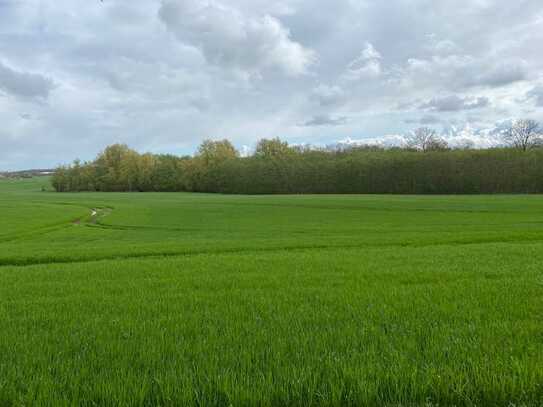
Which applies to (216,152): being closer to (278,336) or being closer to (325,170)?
(325,170)

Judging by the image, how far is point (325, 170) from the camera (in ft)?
352

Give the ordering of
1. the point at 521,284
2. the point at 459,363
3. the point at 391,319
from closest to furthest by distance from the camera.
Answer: the point at 459,363 < the point at 391,319 < the point at 521,284

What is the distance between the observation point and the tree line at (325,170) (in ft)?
275

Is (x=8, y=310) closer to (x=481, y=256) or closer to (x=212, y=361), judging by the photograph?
(x=212, y=361)

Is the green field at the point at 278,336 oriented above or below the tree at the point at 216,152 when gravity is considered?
below

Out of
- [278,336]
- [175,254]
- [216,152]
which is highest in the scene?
[216,152]

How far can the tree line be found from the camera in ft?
275

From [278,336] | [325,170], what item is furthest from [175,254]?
[325,170]

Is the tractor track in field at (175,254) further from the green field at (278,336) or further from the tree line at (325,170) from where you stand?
the tree line at (325,170)

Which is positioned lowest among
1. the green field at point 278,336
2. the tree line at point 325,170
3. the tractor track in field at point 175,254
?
the tractor track in field at point 175,254

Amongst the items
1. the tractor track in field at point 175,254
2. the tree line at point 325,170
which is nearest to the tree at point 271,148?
the tree line at point 325,170

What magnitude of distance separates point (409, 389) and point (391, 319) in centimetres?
193

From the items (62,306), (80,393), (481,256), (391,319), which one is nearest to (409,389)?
(391,319)

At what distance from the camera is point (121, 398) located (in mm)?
3457
